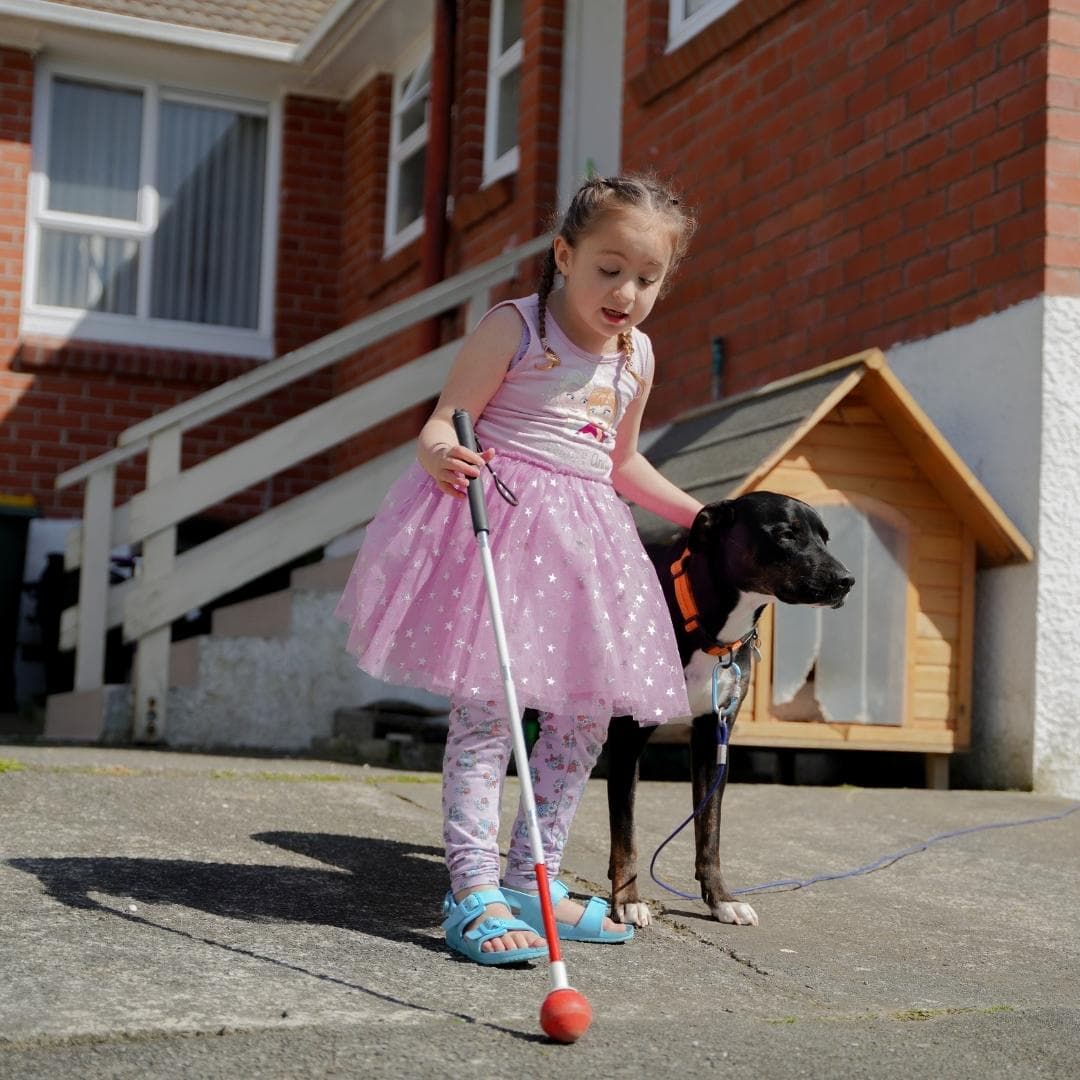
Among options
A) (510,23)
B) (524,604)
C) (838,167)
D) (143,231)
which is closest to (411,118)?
(510,23)

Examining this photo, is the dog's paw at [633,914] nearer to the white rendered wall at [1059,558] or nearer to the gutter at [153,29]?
the white rendered wall at [1059,558]

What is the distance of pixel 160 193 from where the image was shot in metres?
12.1

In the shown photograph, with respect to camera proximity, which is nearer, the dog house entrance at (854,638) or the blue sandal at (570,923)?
the blue sandal at (570,923)

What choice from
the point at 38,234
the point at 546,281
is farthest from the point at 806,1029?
the point at 38,234

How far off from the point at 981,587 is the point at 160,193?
8002 mm

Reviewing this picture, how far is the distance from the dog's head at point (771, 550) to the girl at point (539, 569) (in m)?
0.32

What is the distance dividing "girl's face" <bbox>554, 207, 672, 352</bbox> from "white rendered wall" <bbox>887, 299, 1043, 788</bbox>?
2739 millimetres

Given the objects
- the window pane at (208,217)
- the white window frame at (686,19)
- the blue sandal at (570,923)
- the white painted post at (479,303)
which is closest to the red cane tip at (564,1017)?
the blue sandal at (570,923)

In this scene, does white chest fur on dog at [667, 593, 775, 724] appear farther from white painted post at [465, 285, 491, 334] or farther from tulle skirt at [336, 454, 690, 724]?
white painted post at [465, 285, 491, 334]

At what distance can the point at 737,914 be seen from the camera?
11.5 feet

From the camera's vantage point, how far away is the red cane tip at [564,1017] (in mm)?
2441

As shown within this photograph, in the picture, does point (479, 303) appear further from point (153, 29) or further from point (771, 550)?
point (771, 550)

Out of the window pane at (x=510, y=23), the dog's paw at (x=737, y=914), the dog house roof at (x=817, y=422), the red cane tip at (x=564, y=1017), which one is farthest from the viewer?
the window pane at (x=510, y=23)

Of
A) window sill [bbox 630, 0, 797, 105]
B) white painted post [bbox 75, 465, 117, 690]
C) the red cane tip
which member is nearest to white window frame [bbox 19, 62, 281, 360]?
white painted post [bbox 75, 465, 117, 690]
